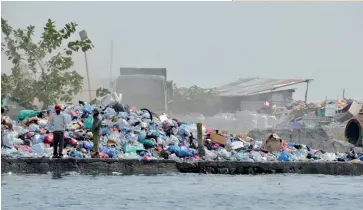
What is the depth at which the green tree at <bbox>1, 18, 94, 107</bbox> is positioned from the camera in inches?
1275

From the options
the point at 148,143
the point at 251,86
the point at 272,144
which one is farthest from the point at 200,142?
the point at 251,86

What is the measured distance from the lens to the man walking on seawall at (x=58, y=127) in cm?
2053

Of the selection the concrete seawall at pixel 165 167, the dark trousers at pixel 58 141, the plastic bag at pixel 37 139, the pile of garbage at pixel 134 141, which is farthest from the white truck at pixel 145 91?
the dark trousers at pixel 58 141

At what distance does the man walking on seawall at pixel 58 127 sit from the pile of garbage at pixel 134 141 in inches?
21.4

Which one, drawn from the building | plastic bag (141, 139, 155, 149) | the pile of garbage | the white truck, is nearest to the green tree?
the white truck

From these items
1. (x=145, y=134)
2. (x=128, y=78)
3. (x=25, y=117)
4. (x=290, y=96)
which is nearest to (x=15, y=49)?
(x=128, y=78)

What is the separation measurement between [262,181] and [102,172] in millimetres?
3382

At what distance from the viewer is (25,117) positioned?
1019 inches

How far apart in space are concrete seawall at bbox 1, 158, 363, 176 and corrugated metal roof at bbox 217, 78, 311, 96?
29907 mm

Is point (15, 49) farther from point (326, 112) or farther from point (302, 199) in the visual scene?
point (302, 199)

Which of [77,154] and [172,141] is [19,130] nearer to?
[77,154]

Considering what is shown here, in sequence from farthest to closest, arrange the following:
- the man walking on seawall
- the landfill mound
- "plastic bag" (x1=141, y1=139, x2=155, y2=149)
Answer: the landfill mound → "plastic bag" (x1=141, y1=139, x2=155, y2=149) → the man walking on seawall

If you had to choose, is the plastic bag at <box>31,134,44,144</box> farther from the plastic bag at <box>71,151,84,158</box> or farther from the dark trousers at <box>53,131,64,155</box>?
the dark trousers at <box>53,131,64,155</box>

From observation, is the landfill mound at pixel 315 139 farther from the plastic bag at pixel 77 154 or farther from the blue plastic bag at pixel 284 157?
the plastic bag at pixel 77 154
